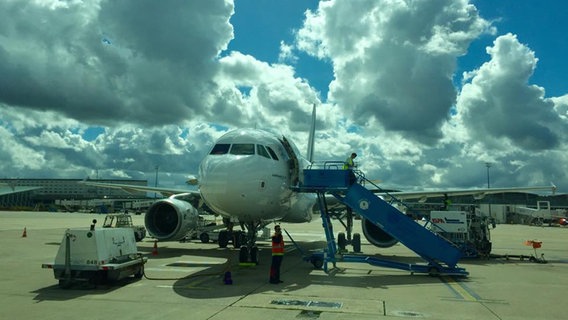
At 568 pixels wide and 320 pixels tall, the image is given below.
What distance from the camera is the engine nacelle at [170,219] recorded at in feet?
59.0

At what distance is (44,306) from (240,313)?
12.2ft

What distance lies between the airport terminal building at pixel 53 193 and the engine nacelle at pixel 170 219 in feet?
390

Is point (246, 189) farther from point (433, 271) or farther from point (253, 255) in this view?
point (433, 271)

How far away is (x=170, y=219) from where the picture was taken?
19.0 meters

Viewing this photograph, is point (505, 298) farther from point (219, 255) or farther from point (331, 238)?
point (219, 255)

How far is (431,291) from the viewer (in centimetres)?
1029

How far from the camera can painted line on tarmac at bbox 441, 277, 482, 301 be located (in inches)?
376

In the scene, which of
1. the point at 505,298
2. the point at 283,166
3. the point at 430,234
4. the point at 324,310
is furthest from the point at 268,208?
the point at 505,298

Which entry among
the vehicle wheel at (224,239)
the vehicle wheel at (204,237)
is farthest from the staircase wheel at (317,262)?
the vehicle wheel at (204,237)

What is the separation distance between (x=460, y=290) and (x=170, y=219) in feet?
41.3

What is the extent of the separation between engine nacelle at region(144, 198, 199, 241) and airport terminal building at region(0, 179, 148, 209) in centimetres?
11895

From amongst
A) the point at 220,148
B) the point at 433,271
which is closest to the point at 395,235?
the point at 433,271

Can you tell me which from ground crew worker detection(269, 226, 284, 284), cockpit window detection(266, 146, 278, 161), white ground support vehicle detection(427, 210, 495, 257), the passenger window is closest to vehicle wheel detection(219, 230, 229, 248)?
cockpit window detection(266, 146, 278, 161)

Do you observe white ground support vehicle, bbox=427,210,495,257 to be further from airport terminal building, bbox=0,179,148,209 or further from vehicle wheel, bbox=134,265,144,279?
airport terminal building, bbox=0,179,148,209
